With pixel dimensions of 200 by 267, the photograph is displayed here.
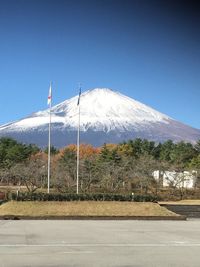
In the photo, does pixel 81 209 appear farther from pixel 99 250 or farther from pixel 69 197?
pixel 99 250

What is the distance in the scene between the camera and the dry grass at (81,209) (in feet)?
102

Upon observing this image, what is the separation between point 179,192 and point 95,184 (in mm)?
10617

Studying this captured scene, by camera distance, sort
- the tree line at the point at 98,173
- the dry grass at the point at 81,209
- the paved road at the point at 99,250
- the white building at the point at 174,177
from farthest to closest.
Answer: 1. the white building at the point at 174,177
2. the tree line at the point at 98,173
3. the dry grass at the point at 81,209
4. the paved road at the point at 99,250

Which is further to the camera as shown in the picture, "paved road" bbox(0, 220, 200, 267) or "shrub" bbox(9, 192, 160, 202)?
"shrub" bbox(9, 192, 160, 202)

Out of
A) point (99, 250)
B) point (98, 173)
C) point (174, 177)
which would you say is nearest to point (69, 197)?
point (99, 250)

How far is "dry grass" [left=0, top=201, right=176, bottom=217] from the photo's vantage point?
3111 cm

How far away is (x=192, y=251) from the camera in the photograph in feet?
47.0

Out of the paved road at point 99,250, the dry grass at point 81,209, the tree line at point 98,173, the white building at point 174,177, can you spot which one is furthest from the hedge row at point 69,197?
the white building at point 174,177

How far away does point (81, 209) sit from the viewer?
3216 cm

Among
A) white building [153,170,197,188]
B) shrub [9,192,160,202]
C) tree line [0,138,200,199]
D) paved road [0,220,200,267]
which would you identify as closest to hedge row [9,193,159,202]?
shrub [9,192,160,202]

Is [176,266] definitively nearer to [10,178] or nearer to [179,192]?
[179,192]

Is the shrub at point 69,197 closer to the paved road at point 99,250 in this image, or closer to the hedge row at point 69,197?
the hedge row at point 69,197

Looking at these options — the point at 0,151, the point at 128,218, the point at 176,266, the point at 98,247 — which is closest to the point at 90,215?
the point at 128,218

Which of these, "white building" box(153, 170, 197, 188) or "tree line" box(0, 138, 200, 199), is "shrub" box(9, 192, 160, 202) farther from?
"white building" box(153, 170, 197, 188)
